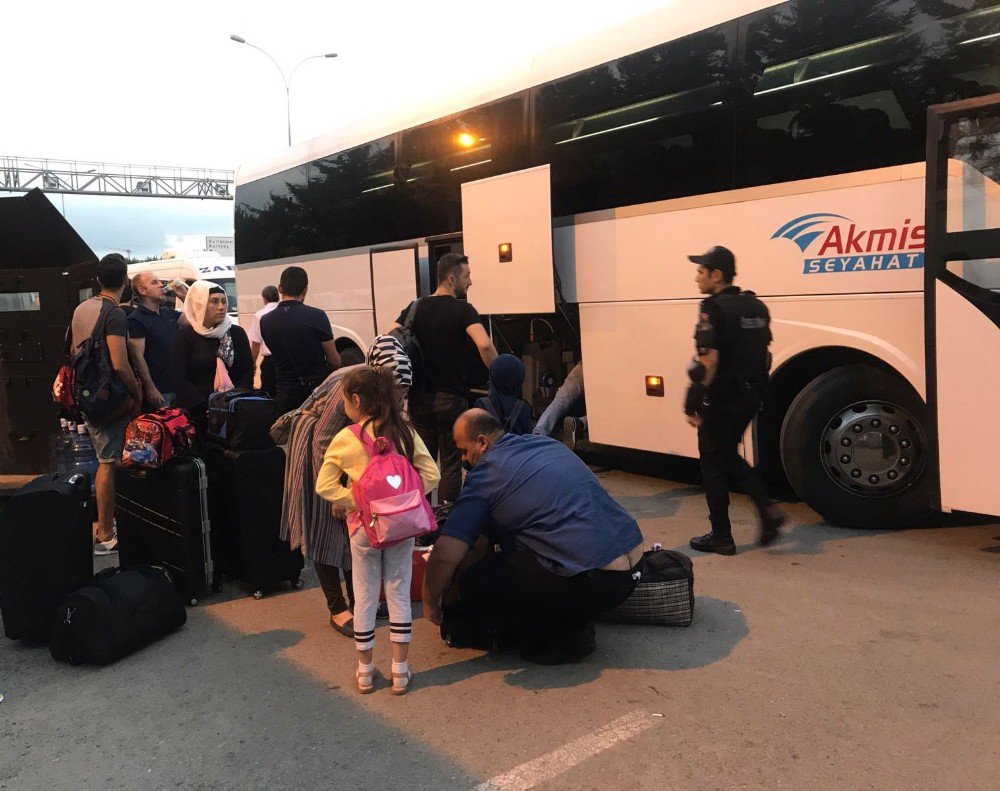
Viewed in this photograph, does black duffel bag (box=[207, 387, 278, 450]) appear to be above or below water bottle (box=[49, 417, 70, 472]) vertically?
above

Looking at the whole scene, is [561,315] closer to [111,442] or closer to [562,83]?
[562,83]

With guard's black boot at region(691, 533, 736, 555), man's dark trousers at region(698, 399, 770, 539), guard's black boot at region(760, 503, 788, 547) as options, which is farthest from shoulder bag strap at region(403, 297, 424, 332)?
guard's black boot at region(760, 503, 788, 547)

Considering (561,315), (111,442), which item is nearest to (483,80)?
(561,315)

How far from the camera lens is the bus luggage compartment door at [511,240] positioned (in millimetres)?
7340

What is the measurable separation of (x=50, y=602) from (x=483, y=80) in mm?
5972

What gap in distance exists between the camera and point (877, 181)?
5348mm

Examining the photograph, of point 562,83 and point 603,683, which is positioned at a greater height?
Answer: point 562,83

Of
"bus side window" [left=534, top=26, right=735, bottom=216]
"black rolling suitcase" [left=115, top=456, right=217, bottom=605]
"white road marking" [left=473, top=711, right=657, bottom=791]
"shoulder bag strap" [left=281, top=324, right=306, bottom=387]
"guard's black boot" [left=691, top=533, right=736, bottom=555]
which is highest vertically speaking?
"bus side window" [left=534, top=26, right=735, bottom=216]

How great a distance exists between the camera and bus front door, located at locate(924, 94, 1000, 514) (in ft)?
15.5

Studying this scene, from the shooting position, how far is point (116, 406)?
5.71m

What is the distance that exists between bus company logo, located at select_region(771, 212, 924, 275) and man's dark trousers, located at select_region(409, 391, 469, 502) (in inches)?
97.8

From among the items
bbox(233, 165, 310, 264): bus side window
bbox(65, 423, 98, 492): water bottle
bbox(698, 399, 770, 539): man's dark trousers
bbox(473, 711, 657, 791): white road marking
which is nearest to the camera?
bbox(473, 711, 657, 791): white road marking

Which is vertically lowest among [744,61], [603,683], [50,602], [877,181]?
[603,683]

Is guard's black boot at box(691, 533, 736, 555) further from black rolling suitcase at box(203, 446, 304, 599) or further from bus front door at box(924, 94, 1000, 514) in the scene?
black rolling suitcase at box(203, 446, 304, 599)
